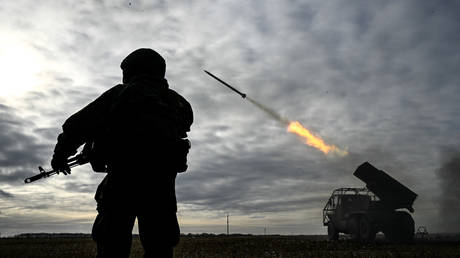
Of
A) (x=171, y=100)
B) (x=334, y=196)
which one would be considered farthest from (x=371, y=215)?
(x=171, y=100)

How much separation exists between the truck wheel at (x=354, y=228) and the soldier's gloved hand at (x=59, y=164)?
23.2 metres

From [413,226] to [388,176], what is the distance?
10.2ft

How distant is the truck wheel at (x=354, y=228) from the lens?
25223 mm

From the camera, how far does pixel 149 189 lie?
3.82 m

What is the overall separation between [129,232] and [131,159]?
0.63 meters

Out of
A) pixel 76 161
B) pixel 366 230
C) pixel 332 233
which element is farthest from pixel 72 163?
pixel 332 233

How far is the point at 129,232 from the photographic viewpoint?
12.5ft

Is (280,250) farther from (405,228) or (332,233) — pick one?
(332,233)

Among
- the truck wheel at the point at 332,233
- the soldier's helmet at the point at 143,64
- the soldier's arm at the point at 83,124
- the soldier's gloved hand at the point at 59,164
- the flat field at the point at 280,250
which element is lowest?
the flat field at the point at 280,250

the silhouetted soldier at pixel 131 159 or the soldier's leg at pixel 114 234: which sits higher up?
the silhouetted soldier at pixel 131 159

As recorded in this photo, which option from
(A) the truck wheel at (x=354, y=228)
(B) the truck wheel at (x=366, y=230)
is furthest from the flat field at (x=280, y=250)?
(A) the truck wheel at (x=354, y=228)

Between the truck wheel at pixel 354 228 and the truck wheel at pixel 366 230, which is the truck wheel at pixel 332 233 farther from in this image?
the truck wheel at pixel 366 230

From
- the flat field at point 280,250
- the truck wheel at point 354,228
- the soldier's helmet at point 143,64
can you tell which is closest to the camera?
the soldier's helmet at point 143,64

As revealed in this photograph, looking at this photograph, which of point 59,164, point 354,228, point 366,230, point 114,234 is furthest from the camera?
point 354,228
